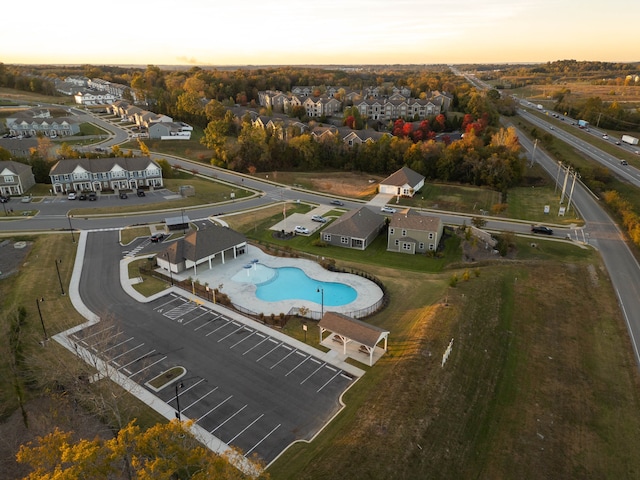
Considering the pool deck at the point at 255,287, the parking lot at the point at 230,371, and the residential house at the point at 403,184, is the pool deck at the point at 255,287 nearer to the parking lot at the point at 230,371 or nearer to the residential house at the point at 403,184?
the parking lot at the point at 230,371

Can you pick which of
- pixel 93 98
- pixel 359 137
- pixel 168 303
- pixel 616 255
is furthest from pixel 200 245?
pixel 93 98

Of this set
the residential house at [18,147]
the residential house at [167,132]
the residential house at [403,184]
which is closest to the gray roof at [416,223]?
the residential house at [403,184]

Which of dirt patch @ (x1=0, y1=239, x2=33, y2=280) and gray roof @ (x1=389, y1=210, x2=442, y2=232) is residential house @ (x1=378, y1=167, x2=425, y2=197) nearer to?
gray roof @ (x1=389, y1=210, x2=442, y2=232)

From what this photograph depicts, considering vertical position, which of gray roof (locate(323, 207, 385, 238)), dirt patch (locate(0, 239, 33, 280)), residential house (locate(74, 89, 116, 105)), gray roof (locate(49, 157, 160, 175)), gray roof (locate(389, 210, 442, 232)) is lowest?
dirt patch (locate(0, 239, 33, 280))

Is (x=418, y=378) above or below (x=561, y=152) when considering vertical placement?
below

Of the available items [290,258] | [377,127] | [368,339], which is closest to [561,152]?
[377,127]

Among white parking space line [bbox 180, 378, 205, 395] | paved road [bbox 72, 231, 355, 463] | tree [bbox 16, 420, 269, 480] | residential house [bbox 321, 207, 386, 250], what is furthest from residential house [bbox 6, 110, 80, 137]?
tree [bbox 16, 420, 269, 480]

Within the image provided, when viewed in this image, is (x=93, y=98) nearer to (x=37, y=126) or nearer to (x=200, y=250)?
(x=37, y=126)

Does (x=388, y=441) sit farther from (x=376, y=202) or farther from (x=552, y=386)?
(x=376, y=202)
